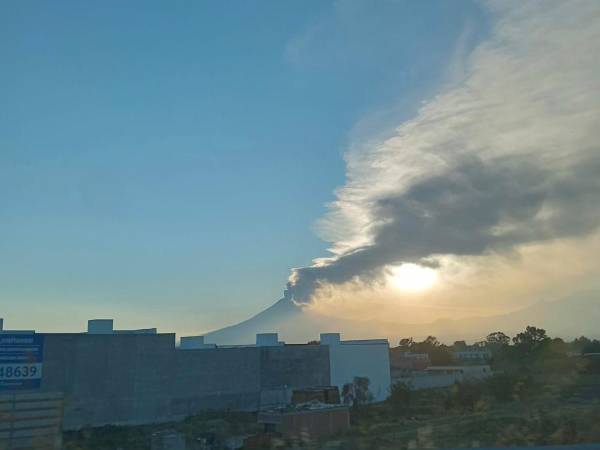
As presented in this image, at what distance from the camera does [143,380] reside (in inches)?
A: 1874

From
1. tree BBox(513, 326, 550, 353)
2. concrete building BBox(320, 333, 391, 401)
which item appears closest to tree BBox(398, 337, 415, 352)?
tree BBox(513, 326, 550, 353)

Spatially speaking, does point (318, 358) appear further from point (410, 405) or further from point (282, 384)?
point (410, 405)

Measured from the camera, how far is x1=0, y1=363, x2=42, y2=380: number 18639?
39.4 meters

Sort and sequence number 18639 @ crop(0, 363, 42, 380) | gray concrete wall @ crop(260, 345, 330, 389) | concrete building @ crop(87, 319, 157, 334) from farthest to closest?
gray concrete wall @ crop(260, 345, 330, 389) → concrete building @ crop(87, 319, 157, 334) → number 18639 @ crop(0, 363, 42, 380)

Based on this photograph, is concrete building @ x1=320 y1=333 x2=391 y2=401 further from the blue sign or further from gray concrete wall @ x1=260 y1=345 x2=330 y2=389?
the blue sign

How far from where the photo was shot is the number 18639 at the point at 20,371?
39406 mm

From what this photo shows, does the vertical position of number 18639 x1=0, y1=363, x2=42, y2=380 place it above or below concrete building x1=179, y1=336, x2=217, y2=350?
below

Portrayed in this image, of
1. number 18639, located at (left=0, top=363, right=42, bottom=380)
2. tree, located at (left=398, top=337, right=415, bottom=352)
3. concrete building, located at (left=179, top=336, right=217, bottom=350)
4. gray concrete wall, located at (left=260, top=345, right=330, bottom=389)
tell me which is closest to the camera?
number 18639, located at (left=0, top=363, right=42, bottom=380)

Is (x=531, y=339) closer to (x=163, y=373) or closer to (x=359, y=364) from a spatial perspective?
(x=359, y=364)

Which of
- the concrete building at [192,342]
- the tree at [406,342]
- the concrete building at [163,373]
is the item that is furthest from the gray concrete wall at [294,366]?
the tree at [406,342]

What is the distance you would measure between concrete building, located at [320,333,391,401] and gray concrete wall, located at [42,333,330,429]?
18.3 ft

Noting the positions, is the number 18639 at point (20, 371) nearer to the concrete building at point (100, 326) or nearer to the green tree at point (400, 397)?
the concrete building at point (100, 326)

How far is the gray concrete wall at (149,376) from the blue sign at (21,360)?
2.85 feet

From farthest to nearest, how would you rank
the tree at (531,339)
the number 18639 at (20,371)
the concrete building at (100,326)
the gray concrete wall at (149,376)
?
1. the tree at (531,339)
2. the concrete building at (100,326)
3. the gray concrete wall at (149,376)
4. the number 18639 at (20,371)
